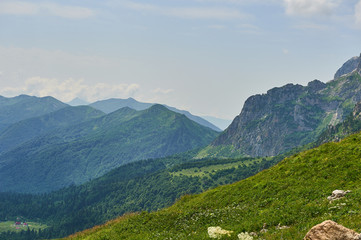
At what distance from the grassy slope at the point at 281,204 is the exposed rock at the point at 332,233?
4.33 metres

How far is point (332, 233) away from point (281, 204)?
637 inches

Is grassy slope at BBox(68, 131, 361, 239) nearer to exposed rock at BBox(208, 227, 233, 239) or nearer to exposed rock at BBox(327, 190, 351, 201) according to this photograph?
exposed rock at BBox(327, 190, 351, 201)

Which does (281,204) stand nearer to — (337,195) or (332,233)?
(337,195)

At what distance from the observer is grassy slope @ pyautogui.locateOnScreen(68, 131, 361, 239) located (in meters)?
26.8

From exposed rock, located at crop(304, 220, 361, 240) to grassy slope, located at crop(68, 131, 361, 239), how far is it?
171 inches

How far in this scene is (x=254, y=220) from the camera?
99.2 feet

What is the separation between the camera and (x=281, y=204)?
33.4 meters

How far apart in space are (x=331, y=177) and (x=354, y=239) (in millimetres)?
21907

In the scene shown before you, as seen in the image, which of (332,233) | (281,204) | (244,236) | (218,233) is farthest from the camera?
(281,204)

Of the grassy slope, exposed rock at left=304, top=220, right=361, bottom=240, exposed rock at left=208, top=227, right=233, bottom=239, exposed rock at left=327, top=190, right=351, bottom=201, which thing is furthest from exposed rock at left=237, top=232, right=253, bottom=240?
exposed rock at left=327, top=190, right=351, bottom=201

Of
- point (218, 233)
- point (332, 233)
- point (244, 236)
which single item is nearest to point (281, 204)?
point (244, 236)

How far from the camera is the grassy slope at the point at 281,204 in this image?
26844mm

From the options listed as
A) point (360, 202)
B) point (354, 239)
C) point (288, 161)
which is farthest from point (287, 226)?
point (288, 161)

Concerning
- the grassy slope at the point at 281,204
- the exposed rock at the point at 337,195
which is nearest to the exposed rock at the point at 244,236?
the grassy slope at the point at 281,204
